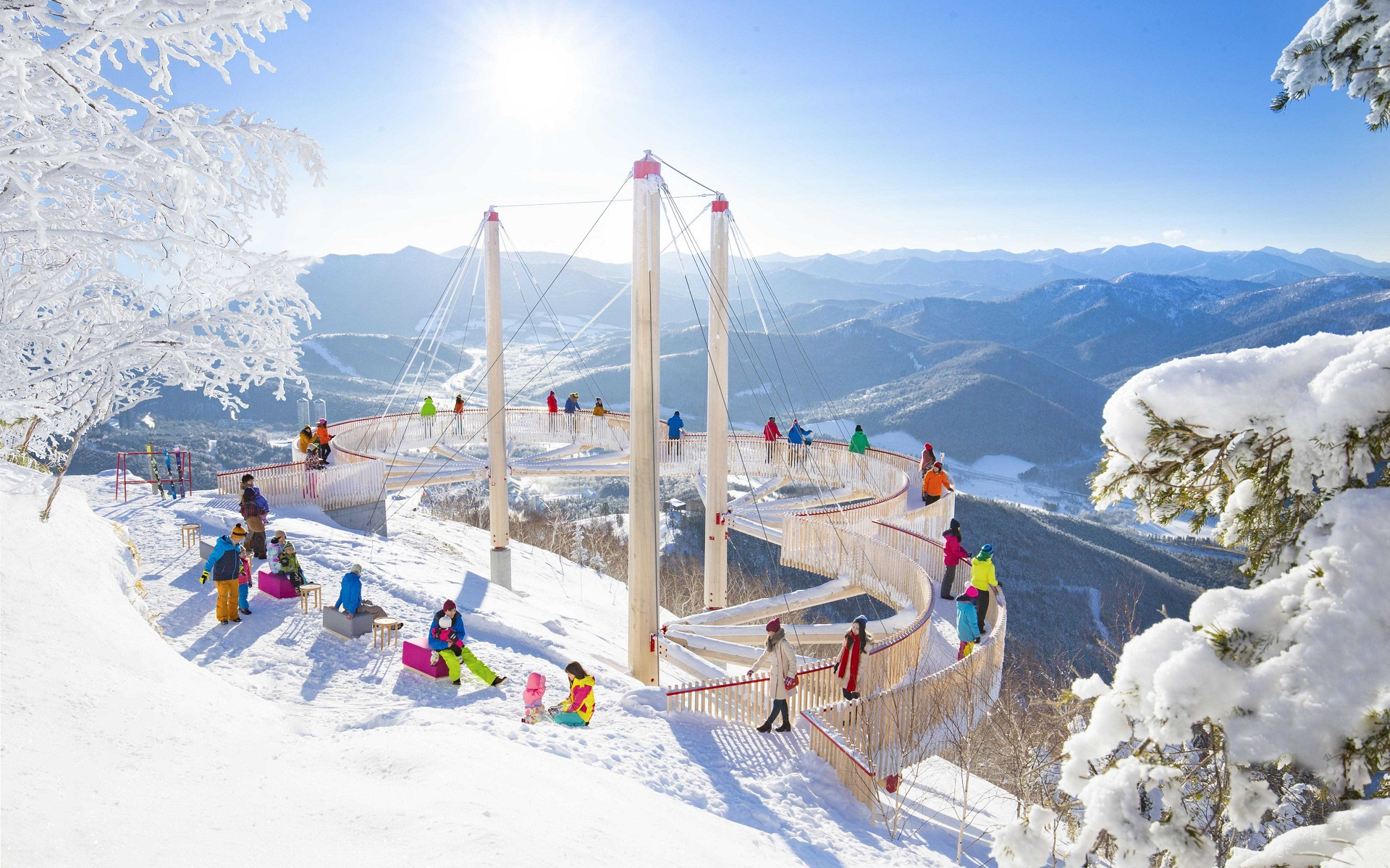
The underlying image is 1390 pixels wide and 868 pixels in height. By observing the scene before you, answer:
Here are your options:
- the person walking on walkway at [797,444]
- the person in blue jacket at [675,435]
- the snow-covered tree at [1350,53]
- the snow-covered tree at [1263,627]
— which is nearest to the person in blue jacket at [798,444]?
the person walking on walkway at [797,444]

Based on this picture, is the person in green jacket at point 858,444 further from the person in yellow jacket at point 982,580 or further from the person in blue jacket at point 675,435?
the person in yellow jacket at point 982,580

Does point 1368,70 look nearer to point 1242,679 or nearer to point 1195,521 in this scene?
point 1195,521

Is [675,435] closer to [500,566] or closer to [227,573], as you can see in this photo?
[500,566]

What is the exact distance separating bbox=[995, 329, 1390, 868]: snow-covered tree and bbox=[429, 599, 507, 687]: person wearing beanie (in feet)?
29.6

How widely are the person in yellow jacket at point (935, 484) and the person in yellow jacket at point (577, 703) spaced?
11.0 m

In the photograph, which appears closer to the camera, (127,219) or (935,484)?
(127,219)

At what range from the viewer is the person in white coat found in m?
9.86

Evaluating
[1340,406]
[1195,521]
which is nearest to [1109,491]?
[1195,521]

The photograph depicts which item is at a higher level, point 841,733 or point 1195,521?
point 1195,521

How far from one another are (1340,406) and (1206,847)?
158 centimetres

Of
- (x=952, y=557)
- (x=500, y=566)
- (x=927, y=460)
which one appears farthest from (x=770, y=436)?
(x=952, y=557)

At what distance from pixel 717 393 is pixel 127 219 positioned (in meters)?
11.3

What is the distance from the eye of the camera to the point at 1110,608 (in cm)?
7050

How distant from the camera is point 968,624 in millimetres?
11211
